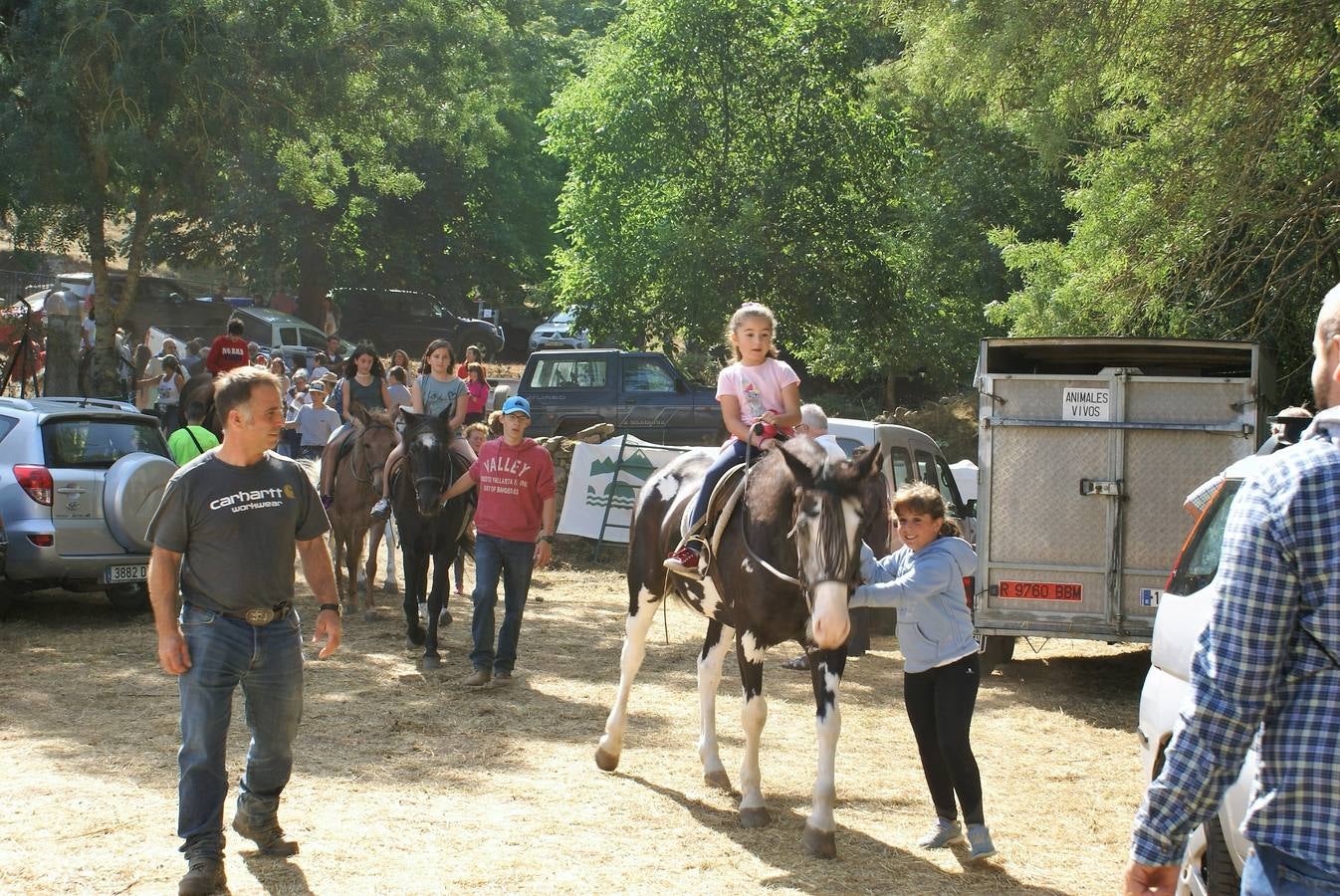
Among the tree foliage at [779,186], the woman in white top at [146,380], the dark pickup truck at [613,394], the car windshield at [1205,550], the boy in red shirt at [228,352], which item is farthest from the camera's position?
the tree foliage at [779,186]

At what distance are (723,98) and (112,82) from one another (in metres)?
14.6

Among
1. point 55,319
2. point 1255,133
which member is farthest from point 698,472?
point 55,319

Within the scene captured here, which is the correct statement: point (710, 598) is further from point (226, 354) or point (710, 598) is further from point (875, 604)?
point (226, 354)

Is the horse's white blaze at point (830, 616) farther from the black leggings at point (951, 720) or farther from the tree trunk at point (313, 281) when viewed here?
the tree trunk at point (313, 281)

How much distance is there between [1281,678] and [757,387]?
488cm

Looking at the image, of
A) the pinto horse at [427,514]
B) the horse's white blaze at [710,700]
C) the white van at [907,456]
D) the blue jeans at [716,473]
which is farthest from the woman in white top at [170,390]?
the blue jeans at [716,473]

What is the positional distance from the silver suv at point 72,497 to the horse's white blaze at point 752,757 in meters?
6.73

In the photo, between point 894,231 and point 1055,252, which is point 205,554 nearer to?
point 1055,252

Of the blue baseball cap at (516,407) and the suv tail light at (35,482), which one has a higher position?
the blue baseball cap at (516,407)

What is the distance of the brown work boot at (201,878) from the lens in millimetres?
5117

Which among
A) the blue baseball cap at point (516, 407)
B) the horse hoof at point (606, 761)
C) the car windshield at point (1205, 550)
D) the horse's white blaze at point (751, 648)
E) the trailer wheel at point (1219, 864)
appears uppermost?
the blue baseball cap at point (516, 407)

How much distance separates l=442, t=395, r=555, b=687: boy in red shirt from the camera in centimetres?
968

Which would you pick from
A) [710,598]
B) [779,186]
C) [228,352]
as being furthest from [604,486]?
[779,186]

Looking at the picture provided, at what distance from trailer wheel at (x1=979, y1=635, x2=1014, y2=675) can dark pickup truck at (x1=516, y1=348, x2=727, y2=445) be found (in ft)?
36.1
